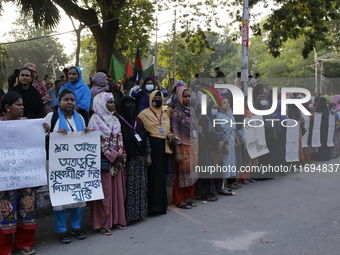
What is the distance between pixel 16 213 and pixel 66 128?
1.10m

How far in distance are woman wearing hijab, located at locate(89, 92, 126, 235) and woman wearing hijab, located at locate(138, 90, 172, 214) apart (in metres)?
0.68

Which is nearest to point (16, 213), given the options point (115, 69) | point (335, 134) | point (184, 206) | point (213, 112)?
point (184, 206)

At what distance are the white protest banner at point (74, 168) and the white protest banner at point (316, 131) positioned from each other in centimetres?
768

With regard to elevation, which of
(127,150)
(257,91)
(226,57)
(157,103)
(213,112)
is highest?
(226,57)

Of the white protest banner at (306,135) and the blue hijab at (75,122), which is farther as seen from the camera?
the white protest banner at (306,135)

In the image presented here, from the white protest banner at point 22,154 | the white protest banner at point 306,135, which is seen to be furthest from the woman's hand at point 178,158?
the white protest banner at point 306,135

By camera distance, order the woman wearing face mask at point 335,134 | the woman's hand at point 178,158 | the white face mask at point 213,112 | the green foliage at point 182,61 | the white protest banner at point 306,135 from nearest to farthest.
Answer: the woman's hand at point 178,158 < the white face mask at point 213,112 < the white protest banner at point 306,135 < the woman wearing face mask at point 335,134 < the green foliage at point 182,61

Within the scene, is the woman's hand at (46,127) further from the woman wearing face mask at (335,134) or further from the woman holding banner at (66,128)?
the woman wearing face mask at (335,134)

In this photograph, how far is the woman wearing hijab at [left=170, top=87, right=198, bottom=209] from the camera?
19.9 feet

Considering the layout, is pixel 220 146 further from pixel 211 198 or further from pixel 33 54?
pixel 33 54

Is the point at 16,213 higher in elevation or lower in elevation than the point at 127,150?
lower

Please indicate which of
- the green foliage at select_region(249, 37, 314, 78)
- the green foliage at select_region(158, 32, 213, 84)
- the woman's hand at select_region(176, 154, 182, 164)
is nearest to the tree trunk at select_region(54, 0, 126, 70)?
the woman's hand at select_region(176, 154, 182, 164)

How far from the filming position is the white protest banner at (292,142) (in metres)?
9.12

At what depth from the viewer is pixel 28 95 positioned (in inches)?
192
